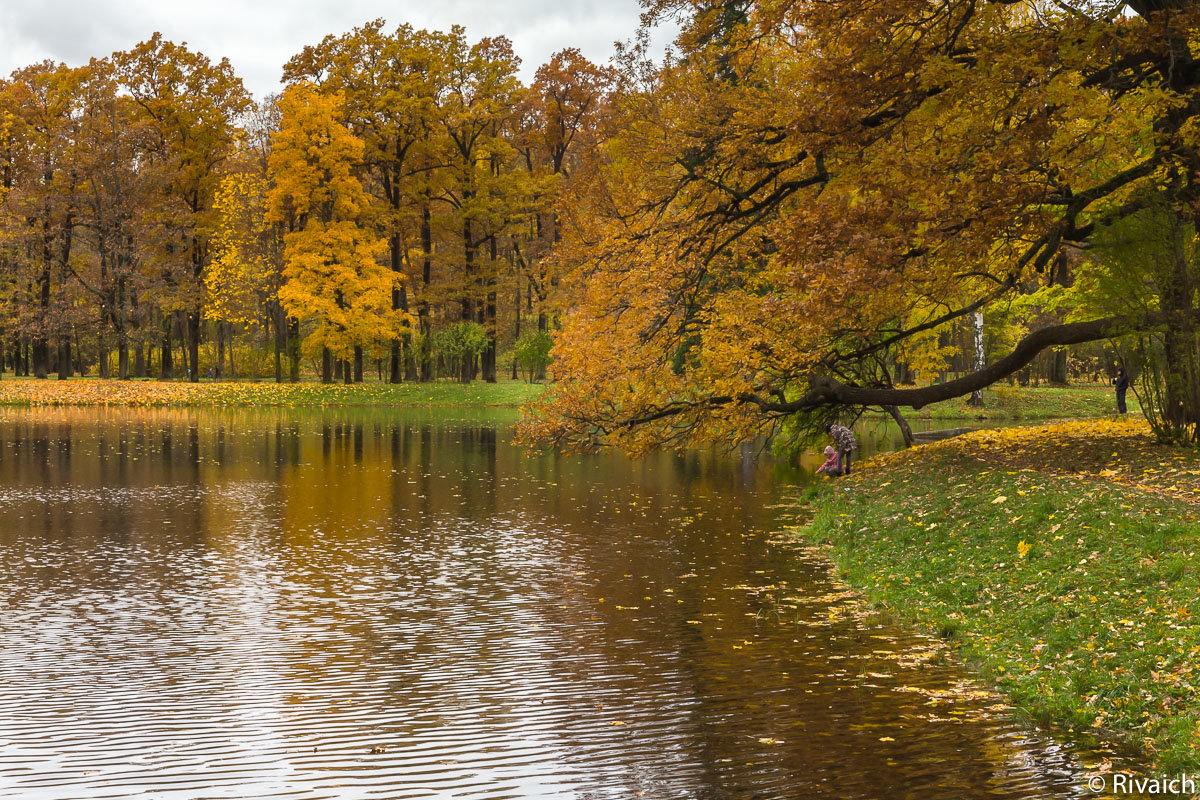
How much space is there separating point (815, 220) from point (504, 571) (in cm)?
658

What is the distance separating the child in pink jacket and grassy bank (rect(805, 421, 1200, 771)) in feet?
13.0

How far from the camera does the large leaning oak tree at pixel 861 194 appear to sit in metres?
13.8

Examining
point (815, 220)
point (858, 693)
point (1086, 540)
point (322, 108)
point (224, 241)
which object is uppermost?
point (322, 108)

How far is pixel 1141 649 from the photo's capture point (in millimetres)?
7902

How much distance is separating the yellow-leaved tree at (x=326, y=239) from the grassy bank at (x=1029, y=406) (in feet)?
83.7

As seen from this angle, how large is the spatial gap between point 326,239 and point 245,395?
840 centimetres

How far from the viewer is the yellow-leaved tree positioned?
49.0 meters

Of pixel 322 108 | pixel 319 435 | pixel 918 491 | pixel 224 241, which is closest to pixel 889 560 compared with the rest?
pixel 918 491

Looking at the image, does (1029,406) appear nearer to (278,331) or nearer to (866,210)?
(866,210)

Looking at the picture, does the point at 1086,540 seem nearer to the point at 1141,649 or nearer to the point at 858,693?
the point at 1141,649

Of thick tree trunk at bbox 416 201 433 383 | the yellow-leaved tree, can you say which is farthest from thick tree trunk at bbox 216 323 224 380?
the yellow-leaved tree

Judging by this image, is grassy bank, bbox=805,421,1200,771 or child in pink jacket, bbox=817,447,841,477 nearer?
grassy bank, bbox=805,421,1200,771

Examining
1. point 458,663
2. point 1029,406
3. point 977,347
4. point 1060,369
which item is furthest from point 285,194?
point 458,663

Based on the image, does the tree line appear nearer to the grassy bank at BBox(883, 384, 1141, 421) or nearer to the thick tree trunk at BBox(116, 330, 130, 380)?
the thick tree trunk at BBox(116, 330, 130, 380)
